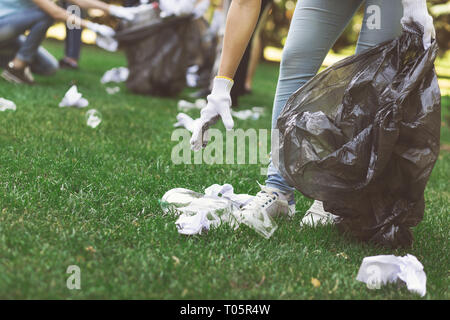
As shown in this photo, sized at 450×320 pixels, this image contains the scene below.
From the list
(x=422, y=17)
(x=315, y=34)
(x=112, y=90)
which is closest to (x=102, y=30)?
(x=112, y=90)

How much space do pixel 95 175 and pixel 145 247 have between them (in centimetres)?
76

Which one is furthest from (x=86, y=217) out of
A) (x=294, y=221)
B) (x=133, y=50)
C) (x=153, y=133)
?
(x=133, y=50)

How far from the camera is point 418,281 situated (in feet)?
5.48

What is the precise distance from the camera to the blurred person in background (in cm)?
464

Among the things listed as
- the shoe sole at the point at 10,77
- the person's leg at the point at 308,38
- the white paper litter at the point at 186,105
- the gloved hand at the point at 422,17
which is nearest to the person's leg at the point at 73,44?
the shoe sole at the point at 10,77

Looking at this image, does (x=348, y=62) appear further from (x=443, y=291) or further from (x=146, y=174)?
(x=146, y=174)

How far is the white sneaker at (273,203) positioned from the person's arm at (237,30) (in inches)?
20.4

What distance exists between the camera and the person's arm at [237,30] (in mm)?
1966

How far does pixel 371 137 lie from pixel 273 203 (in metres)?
0.54

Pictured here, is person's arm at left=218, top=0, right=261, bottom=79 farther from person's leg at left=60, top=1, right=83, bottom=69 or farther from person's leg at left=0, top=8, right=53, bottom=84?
person's leg at left=60, top=1, right=83, bottom=69

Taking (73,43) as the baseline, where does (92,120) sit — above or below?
below

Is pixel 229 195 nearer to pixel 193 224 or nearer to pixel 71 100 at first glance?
pixel 193 224

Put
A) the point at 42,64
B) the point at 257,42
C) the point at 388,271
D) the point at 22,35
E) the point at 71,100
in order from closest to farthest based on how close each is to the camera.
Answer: the point at 388,271
the point at 71,100
the point at 22,35
the point at 42,64
the point at 257,42

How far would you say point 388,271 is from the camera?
5.59ft
